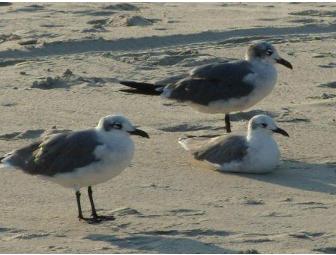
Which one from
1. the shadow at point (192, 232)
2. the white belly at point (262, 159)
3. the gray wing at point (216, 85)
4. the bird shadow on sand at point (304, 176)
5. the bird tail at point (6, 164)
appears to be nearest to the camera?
the shadow at point (192, 232)

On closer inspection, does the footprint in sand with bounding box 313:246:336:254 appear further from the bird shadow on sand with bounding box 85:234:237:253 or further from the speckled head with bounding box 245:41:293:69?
the speckled head with bounding box 245:41:293:69

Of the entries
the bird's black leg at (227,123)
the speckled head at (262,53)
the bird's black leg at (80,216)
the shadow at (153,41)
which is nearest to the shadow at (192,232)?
the bird's black leg at (80,216)

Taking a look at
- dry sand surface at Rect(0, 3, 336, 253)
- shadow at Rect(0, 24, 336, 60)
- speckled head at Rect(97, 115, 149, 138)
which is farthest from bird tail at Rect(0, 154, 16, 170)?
shadow at Rect(0, 24, 336, 60)

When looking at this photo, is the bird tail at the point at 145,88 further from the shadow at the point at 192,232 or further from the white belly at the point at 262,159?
the shadow at the point at 192,232

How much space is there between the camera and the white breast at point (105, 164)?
7527 mm

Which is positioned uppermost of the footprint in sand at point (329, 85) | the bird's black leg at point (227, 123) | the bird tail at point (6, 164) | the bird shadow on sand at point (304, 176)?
the bird tail at point (6, 164)

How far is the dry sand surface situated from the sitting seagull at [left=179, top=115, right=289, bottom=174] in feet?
0.31

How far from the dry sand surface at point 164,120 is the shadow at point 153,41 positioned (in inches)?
0.8

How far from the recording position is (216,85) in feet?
32.2

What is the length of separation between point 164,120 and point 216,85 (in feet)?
2.08

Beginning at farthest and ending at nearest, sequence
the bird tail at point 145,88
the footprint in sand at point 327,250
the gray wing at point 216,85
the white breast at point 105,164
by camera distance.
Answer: the bird tail at point 145,88
the gray wing at point 216,85
the white breast at point 105,164
the footprint in sand at point 327,250

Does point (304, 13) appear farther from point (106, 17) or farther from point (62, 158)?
point (62, 158)

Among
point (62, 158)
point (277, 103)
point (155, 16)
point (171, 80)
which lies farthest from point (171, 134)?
point (155, 16)

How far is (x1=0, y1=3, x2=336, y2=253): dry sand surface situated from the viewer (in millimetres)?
7246
